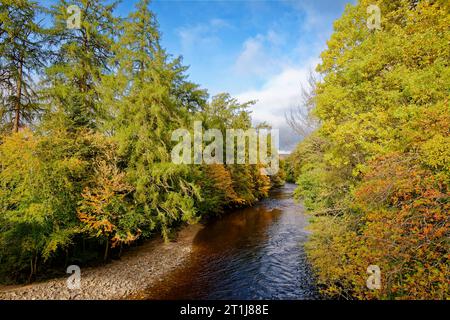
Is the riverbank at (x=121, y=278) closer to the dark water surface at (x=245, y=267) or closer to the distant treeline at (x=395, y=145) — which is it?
the dark water surface at (x=245, y=267)

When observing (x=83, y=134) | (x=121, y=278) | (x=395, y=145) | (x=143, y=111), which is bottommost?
(x=121, y=278)

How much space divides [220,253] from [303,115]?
980 centimetres

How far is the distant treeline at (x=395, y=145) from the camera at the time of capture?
228 inches

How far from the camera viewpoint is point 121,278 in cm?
1094

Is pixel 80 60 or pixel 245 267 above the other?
pixel 80 60

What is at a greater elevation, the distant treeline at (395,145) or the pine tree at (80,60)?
the pine tree at (80,60)

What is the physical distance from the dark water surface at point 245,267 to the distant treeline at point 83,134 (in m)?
3.08

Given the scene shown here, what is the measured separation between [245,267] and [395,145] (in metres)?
8.56

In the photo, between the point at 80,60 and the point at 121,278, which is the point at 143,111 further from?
the point at 121,278

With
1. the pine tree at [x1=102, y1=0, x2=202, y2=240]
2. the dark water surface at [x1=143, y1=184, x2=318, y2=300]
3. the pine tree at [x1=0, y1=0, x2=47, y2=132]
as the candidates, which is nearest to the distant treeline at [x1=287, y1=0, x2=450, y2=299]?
the dark water surface at [x1=143, y1=184, x2=318, y2=300]

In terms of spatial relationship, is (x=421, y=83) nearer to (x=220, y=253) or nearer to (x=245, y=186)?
(x=220, y=253)

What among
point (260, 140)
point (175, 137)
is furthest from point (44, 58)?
point (260, 140)

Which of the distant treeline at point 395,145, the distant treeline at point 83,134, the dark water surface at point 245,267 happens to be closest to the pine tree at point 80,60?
the distant treeline at point 83,134

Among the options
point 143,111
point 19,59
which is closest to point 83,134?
point 143,111
